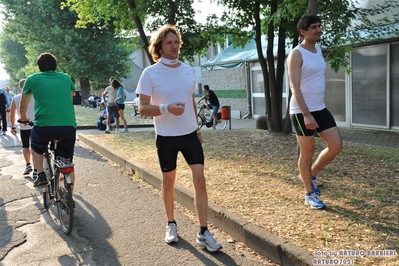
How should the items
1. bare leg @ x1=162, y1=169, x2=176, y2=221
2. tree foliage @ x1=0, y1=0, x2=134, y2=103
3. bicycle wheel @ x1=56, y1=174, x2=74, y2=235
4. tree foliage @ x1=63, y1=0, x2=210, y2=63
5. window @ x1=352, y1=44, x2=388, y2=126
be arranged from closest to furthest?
bare leg @ x1=162, y1=169, x2=176, y2=221 → bicycle wheel @ x1=56, y1=174, x2=74, y2=235 → tree foliage @ x1=63, y1=0, x2=210, y2=63 → window @ x1=352, y1=44, x2=388, y2=126 → tree foliage @ x1=0, y1=0, x2=134, y2=103

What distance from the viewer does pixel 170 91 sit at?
3.70m

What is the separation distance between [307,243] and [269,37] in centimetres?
749

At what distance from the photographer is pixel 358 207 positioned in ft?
14.0

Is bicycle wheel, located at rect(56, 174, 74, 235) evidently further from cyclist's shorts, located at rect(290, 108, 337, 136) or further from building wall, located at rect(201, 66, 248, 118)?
building wall, located at rect(201, 66, 248, 118)

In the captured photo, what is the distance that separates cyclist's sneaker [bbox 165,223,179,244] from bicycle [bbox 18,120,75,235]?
3.55ft

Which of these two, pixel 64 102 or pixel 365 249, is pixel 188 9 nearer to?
pixel 64 102

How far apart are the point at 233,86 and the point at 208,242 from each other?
57.0ft

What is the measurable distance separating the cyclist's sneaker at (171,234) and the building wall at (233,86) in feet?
52.2

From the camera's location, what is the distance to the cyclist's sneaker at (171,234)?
13.3 feet

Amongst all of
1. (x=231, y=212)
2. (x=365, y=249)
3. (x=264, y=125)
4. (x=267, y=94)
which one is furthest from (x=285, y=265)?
(x=264, y=125)

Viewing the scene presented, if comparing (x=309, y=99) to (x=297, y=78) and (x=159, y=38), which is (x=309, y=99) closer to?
(x=297, y=78)

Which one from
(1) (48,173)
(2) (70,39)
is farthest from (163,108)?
(2) (70,39)

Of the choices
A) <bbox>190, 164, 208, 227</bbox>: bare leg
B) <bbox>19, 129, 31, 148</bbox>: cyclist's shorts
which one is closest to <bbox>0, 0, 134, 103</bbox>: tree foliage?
<bbox>19, 129, 31, 148</bbox>: cyclist's shorts

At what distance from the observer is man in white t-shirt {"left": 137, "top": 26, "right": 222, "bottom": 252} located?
3676mm
